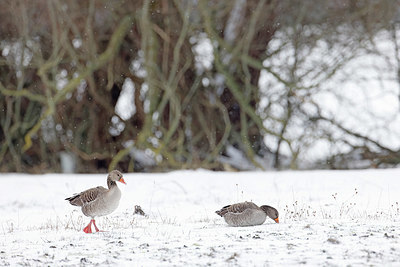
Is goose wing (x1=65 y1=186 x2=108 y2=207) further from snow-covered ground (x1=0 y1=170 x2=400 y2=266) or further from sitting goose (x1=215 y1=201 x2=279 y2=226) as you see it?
sitting goose (x1=215 y1=201 x2=279 y2=226)

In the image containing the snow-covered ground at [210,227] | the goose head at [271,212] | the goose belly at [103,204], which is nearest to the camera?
the snow-covered ground at [210,227]

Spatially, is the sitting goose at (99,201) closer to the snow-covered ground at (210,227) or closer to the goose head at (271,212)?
the snow-covered ground at (210,227)

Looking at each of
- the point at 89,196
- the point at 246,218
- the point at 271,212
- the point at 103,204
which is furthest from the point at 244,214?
the point at 89,196

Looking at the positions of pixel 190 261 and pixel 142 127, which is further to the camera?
pixel 142 127

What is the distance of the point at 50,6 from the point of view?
17891 mm

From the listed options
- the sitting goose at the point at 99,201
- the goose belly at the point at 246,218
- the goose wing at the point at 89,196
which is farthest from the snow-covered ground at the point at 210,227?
the goose wing at the point at 89,196

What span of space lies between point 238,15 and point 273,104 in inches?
114

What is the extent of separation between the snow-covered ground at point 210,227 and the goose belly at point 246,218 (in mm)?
141

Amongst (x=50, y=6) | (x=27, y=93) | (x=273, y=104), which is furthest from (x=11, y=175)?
(x=273, y=104)

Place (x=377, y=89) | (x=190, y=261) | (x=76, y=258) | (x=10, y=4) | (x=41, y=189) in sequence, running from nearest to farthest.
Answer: (x=190, y=261) → (x=76, y=258) → (x=41, y=189) → (x=377, y=89) → (x=10, y=4)

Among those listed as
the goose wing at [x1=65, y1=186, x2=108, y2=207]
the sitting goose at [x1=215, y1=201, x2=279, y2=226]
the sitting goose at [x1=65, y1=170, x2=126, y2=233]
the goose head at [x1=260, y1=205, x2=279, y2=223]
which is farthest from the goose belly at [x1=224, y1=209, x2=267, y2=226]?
the goose wing at [x1=65, y1=186, x2=108, y2=207]

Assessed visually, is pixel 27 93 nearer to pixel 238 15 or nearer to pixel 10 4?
pixel 10 4

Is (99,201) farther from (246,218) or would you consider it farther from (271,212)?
(271,212)

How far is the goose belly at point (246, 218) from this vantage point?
8.43 metres
